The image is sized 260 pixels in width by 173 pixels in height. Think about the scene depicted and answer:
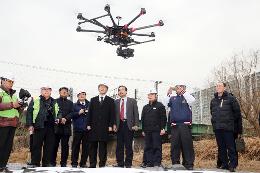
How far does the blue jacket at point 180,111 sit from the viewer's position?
25.6ft

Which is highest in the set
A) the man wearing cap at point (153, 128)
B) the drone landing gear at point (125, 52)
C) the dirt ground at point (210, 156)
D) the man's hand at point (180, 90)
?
the drone landing gear at point (125, 52)

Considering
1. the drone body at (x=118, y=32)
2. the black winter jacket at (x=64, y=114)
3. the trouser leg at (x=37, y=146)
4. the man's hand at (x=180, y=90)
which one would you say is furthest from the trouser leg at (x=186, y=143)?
the drone body at (x=118, y=32)

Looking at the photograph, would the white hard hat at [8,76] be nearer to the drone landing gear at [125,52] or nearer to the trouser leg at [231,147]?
the trouser leg at [231,147]

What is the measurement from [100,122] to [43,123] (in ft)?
3.64

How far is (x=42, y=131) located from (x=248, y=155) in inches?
295

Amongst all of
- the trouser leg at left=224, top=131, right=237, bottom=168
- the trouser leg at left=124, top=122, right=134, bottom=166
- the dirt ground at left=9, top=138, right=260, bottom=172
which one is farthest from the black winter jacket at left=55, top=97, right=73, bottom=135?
the dirt ground at left=9, top=138, right=260, bottom=172

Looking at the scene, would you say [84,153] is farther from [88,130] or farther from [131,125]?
[131,125]

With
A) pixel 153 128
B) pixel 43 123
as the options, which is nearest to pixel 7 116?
pixel 43 123

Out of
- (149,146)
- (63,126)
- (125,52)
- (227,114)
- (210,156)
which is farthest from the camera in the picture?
(125,52)

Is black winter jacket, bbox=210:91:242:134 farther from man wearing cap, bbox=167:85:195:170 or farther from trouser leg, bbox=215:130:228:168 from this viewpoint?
man wearing cap, bbox=167:85:195:170

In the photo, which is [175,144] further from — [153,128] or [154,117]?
[154,117]

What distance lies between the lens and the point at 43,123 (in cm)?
782

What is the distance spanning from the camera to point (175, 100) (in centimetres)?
790

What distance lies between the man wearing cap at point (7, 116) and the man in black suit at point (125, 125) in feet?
6.95
